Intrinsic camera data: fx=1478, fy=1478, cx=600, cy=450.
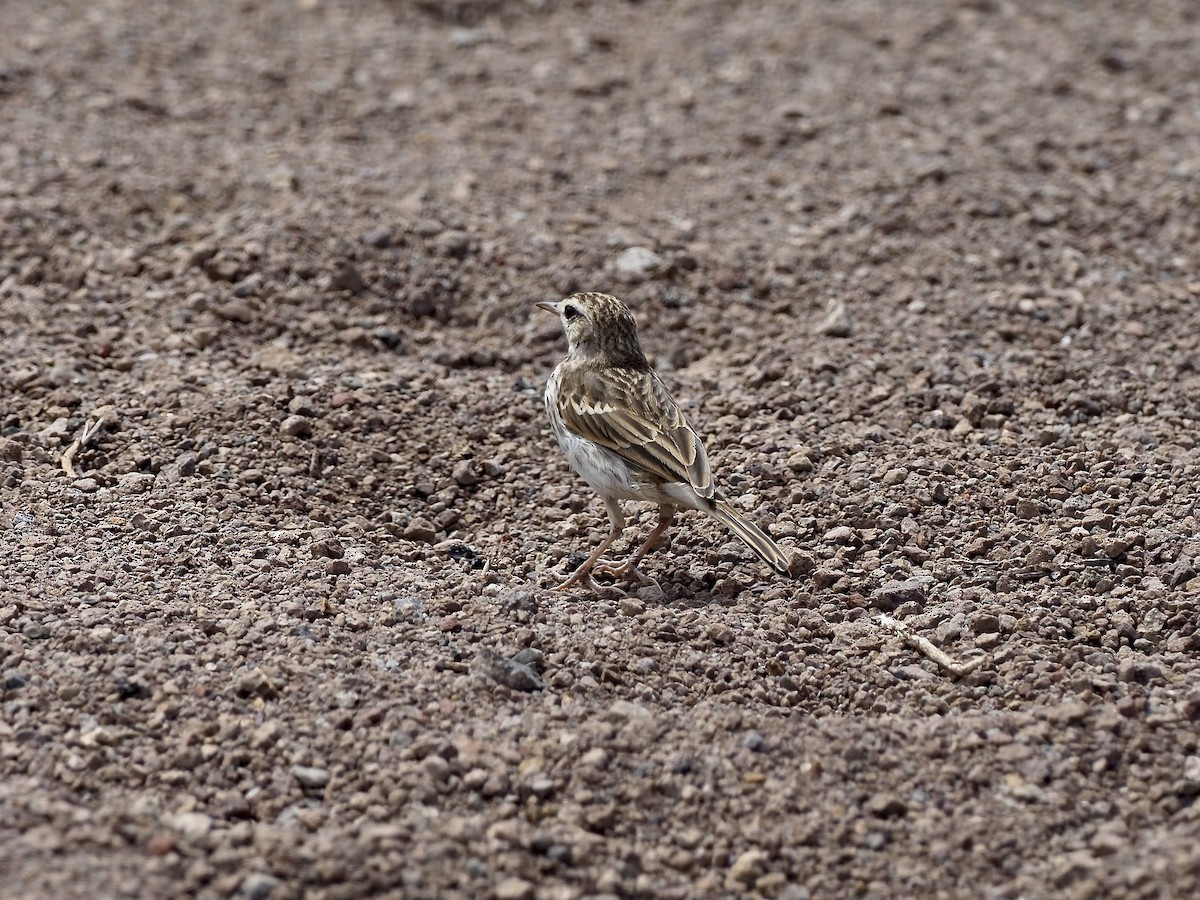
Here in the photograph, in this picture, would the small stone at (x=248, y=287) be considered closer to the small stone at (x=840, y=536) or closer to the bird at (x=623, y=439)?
the bird at (x=623, y=439)

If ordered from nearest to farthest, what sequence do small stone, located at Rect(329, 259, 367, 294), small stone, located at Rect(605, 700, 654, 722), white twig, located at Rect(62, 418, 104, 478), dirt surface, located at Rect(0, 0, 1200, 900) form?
dirt surface, located at Rect(0, 0, 1200, 900), small stone, located at Rect(605, 700, 654, 722), white twig, located at Rect(62, 418, 104, 478), small stone, located at Rect(329, 259, 367, 294)

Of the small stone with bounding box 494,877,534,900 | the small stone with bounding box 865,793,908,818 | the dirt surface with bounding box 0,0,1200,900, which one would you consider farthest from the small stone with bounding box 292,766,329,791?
the small stone with bounding box 865,793,908,818

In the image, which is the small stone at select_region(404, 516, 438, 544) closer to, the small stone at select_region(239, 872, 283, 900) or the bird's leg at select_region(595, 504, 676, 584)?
the bird's leg at select_region(595, 504, 676, 584)

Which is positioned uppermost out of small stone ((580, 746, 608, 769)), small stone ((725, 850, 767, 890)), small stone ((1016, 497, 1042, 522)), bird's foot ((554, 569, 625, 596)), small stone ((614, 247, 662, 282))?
small stone ((614, 247, 662, 282))

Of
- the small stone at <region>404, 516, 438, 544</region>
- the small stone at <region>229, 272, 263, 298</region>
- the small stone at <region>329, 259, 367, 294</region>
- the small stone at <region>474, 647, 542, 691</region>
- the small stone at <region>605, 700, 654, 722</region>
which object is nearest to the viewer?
the small stone at <region>605, 700, 654, 722</region>

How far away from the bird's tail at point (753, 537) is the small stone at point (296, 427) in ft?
7.09

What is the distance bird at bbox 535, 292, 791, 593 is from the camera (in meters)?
6.02

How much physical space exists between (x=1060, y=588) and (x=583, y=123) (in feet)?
19.4

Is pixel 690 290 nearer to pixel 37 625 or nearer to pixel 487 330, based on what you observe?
pixel 487 330

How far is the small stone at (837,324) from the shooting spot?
8.15 m

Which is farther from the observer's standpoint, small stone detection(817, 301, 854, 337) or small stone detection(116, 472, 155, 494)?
small stone detection(817, 301, 854, 337)

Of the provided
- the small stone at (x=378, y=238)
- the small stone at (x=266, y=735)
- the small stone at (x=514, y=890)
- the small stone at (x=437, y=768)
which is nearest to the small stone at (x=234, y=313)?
the small stone at (x=378, y=238)

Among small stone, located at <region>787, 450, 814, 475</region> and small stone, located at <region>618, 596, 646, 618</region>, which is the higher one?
small stone, located at <region>787, 450, 814, 475</region>

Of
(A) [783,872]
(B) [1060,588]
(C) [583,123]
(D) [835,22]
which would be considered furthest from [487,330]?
(D) [835,22]
